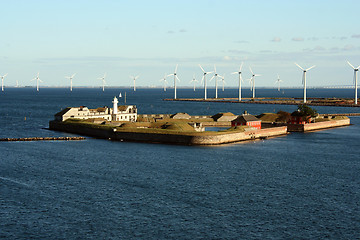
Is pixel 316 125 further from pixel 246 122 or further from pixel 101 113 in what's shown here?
pixel 101 113

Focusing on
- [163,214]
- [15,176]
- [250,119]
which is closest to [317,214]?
[163,214]

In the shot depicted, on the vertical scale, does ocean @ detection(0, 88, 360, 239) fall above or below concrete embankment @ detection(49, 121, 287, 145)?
below

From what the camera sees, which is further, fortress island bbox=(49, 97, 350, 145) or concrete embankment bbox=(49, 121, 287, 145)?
fortress island bbox=(49, 97, 350, 145)

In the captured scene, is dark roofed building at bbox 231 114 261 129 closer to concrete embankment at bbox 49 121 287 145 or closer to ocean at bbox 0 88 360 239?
concrete embankment at bbox 49 121 287 145

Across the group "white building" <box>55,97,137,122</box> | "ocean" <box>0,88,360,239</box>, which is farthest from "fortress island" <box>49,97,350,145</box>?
"ocean" <box>0,88,360,239</box>

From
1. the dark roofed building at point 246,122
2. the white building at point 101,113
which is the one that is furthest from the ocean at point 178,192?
the white building at point 101,113

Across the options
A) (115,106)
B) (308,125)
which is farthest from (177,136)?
(308,125)

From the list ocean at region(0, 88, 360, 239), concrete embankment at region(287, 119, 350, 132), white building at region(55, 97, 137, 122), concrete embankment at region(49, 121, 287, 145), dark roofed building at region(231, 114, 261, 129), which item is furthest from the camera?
concrete embankment at region(287, 119, 350, 132)

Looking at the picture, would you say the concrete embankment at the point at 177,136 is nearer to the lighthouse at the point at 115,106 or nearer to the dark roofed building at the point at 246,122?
the dark roofed building at the point at 246,122
